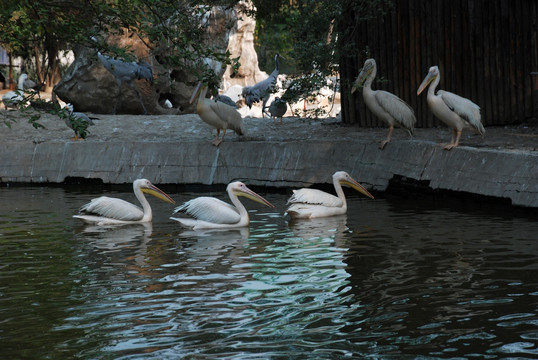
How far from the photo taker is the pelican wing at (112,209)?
999 cm

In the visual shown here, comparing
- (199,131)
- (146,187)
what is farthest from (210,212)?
(199,131)

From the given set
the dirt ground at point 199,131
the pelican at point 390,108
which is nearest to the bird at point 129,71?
the dirt ground at point 199,131

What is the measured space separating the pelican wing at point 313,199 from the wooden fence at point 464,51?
10.7 feet

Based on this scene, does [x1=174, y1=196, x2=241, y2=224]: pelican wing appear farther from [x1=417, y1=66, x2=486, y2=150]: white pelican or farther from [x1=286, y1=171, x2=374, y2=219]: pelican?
[x1=417, y1=66, x2=486, y2=150]: white pelican

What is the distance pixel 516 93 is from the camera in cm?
1371

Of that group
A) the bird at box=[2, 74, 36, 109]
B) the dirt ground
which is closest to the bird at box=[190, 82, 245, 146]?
the dirt ground

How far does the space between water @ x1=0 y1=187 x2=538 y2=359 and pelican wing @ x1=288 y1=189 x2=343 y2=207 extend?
279 mm

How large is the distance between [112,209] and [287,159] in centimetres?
364

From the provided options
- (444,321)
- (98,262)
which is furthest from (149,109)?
(444,321)

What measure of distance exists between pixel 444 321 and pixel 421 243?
284cm

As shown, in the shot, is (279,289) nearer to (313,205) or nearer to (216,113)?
(313,205)

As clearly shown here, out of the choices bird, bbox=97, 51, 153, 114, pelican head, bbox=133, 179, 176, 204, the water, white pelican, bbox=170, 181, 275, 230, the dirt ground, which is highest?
bird, bbox=97, 51, 153, 114

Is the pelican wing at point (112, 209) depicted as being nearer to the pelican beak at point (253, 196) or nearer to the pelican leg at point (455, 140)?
the pelican beak at point (253, 196)

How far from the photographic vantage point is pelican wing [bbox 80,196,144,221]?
32.8 ft
